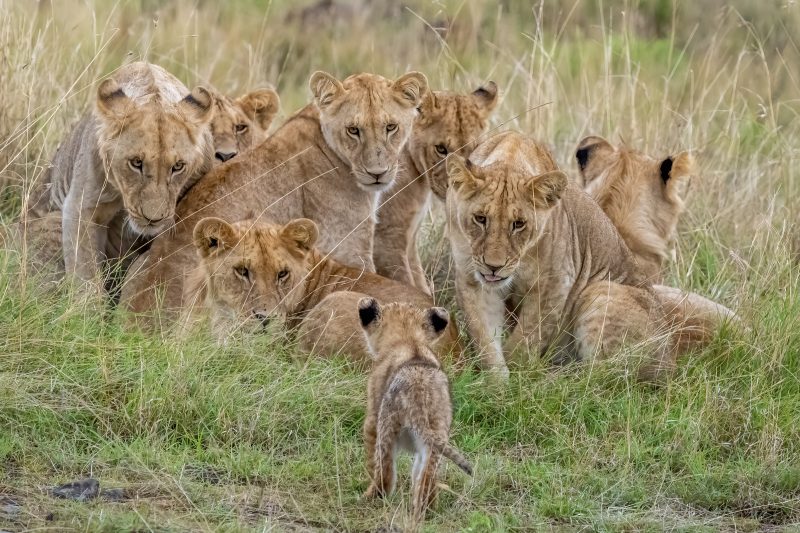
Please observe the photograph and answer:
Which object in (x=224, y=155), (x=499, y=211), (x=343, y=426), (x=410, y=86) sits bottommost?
(x=224, y=155)

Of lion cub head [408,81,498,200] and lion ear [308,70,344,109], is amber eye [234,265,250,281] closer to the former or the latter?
lion ear [308,70,344,109]

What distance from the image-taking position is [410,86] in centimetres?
759

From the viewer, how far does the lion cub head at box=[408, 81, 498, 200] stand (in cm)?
790

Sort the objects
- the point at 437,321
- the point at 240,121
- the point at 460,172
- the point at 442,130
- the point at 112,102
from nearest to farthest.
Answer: the point at 437,321
the point at 460,172
the point at 112,102
the point at 442,130
the point at 240,121

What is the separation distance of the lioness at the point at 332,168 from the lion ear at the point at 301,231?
0.34m

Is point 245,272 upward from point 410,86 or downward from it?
downward

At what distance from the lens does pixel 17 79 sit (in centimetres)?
850

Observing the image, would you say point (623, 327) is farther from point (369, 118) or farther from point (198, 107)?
point (198, 107)

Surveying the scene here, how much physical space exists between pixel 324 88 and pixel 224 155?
0.94 metres

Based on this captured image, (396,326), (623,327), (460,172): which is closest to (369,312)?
(396,326)

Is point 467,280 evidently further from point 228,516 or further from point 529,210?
point 228,516

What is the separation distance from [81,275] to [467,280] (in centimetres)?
182

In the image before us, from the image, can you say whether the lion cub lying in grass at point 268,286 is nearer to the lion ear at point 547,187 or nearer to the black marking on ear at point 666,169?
the lion ear at point 547,187

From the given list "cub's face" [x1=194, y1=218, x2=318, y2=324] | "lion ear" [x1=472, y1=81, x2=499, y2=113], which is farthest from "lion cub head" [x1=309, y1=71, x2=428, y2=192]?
"cub's face" [x1=194, y1=218, x2=318, y2=324]
